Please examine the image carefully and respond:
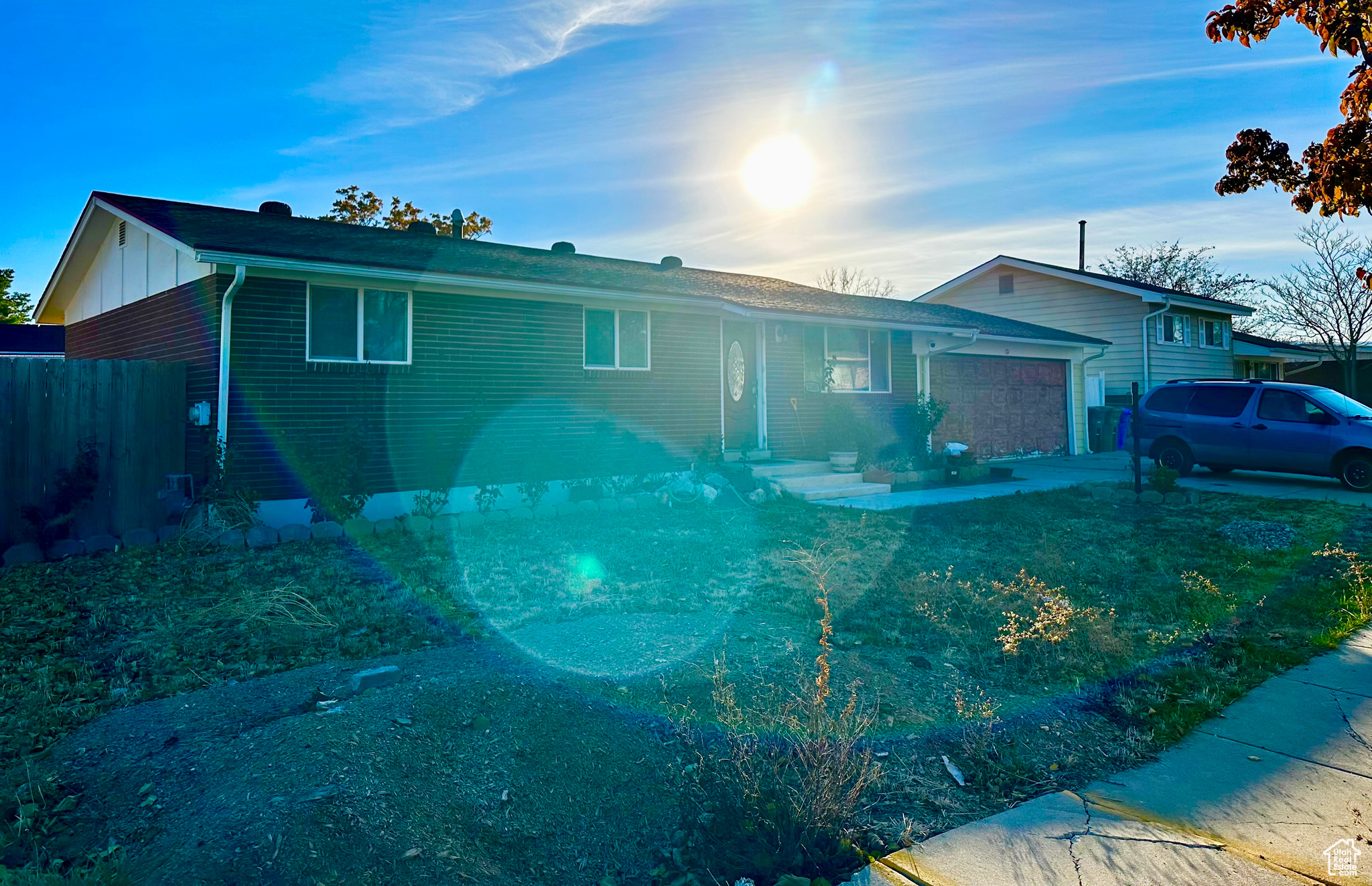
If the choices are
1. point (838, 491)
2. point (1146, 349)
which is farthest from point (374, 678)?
point (1146, 349)

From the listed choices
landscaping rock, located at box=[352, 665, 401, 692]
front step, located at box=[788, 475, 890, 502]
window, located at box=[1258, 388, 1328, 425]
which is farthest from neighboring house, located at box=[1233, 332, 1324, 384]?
landscaping rock, located at box=[352, 665, 401, 692]

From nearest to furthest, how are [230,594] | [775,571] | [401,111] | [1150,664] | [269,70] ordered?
[1150,664], [230,594], [775,571], [269,70], [401,111]

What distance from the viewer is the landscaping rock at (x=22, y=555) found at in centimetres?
778

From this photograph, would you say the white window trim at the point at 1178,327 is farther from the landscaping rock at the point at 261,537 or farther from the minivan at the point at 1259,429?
the landscaping rock at the point at 261,537

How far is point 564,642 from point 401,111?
1082 cm

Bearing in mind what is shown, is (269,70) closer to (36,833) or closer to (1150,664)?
(36,833)

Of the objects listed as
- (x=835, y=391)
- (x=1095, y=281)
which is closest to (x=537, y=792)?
(x=835, y=391)

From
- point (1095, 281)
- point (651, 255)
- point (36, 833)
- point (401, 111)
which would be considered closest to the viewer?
point (36, 833)

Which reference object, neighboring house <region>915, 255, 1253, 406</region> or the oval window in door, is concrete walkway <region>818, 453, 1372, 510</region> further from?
neighboring house <region>915, 255, 1253, 406</region>

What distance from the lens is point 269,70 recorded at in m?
11.2

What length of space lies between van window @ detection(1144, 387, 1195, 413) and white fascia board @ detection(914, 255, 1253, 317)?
8.51 metres

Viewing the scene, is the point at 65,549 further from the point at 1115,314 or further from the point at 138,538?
the point at 1115,314

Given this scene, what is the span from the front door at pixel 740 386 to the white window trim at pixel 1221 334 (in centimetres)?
1897

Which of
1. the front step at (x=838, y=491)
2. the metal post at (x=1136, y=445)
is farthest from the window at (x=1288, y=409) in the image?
the front step at (x=838, y=491)
